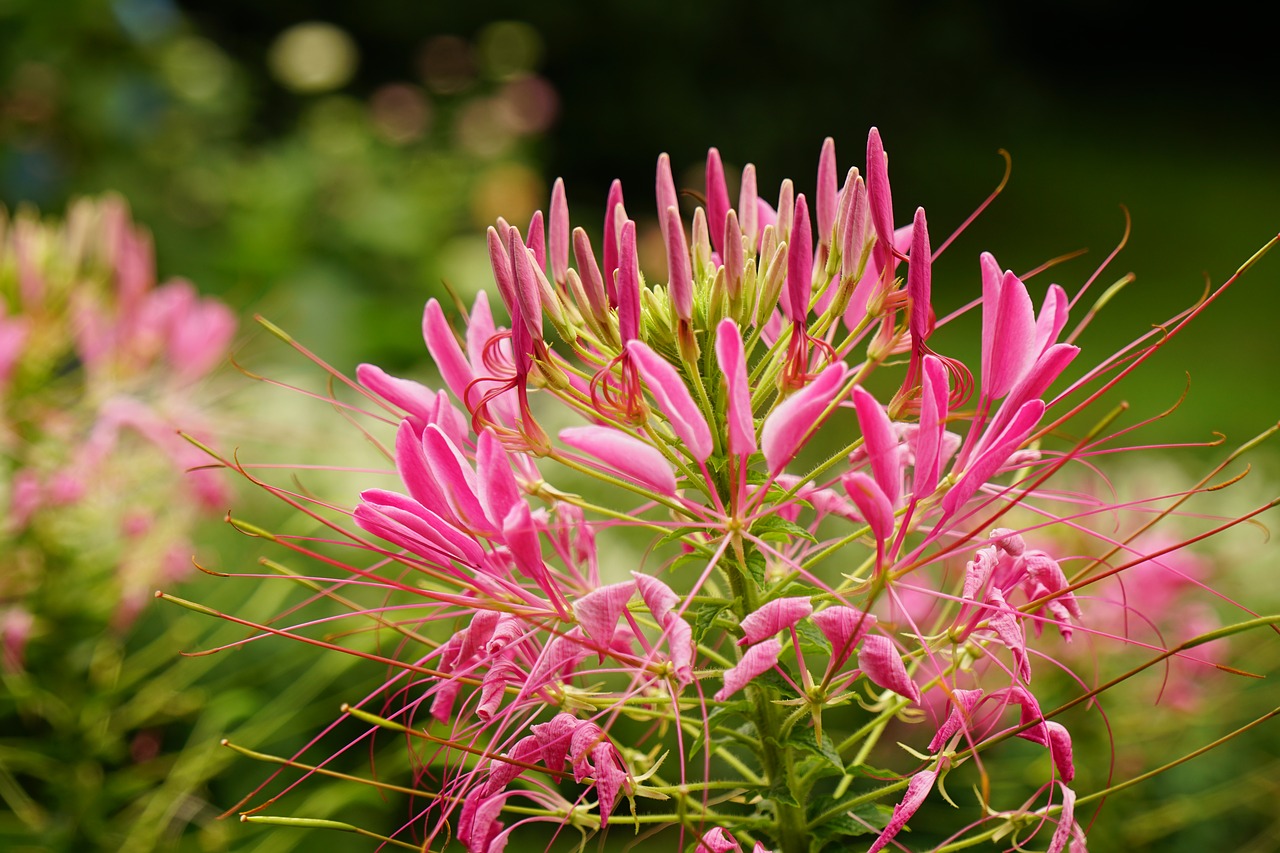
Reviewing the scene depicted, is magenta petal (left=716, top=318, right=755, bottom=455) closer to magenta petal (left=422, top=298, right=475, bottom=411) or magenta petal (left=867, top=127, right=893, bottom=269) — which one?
magenta petal (left=867, top=127, right=893, bottom=269)

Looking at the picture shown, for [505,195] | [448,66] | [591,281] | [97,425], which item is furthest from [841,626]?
[448,66]

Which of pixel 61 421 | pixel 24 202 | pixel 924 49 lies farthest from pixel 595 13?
pixel 61 421

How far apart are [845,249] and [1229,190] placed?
11.6 metres

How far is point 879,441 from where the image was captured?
30.7 inches

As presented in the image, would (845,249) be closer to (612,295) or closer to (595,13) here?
(612,295)

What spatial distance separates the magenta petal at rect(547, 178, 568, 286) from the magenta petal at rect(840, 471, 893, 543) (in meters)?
0.40

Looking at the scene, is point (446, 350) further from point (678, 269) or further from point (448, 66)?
point (448, 66)

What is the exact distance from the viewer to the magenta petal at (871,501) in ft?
2.47

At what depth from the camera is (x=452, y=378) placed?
39.4 inches

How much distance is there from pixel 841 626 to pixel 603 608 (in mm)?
182

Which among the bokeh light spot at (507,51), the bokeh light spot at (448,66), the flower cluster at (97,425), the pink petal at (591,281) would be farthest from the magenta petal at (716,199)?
the bokeh light spot at (448,66)

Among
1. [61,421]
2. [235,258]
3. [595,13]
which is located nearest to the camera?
[61,421]

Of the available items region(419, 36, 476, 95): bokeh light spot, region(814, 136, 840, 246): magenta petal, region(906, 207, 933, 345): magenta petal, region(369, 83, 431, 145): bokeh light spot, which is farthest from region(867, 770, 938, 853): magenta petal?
region(419, 36, 476, 95): bokeh light spot

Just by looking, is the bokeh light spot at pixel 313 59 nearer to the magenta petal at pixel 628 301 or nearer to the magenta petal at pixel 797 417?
the magenta petal at pixel 628 301
